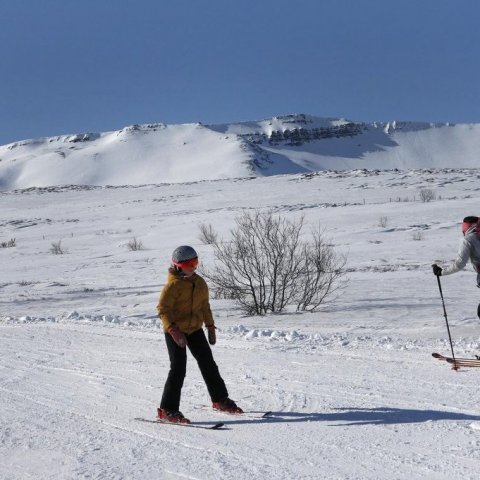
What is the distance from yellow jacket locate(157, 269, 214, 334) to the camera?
590 cm

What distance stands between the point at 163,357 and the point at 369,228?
21753 mm

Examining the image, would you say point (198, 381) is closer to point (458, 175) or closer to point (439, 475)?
point (439, 475)

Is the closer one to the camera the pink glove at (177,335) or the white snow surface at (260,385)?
the white snow surface at (260,385)

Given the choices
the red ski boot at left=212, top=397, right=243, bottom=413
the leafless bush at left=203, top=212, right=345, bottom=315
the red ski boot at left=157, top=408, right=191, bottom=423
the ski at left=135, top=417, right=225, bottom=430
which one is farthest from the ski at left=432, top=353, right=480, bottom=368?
the leafless bush at left=203, top=212, right=345, bottom=315

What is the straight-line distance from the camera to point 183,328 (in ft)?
19.8

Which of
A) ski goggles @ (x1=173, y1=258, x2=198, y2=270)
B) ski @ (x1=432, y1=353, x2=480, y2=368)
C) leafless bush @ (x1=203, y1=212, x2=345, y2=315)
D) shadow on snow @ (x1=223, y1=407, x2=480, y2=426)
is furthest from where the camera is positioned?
leafless bush @ (x1=203, y1=212, x2=345, y2=315)

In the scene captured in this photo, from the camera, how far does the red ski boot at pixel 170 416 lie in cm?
589

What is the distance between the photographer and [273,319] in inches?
534

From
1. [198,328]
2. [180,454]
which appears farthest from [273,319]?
[180,454]

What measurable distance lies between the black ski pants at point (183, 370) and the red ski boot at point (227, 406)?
42 millimetres

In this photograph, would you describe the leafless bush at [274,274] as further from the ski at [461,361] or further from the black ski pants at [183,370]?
the black ski pants at [183,370]

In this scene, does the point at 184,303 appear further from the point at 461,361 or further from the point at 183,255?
the point at 461,361

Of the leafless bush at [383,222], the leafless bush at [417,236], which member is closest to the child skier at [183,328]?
the leafless bush at [417,236]

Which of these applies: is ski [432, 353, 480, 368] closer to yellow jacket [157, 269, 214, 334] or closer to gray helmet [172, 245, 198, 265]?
yellow jacket [157, 269, 214, 334]
